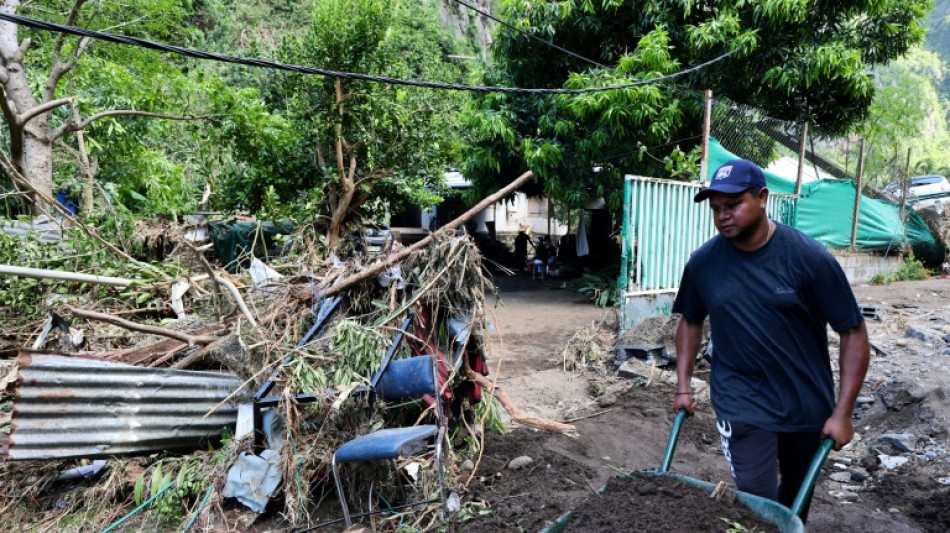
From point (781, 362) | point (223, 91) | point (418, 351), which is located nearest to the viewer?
point (781, 362)

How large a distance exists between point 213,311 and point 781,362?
479cm

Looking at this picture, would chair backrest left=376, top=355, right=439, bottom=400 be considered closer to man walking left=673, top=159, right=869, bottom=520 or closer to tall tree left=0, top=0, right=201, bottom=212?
man walking left=673, top=159, right=869, bottom=520

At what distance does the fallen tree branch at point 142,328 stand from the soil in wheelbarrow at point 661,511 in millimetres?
3635

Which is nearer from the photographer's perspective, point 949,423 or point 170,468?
point 170,468

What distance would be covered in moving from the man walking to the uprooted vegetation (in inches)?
75.9

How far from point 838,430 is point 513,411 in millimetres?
2809

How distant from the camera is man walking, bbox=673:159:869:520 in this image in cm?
218

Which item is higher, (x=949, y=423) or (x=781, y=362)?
(x=781, y=362)

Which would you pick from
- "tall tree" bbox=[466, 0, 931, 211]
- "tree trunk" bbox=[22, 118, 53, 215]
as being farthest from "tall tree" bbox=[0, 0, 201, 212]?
"tall tree" bbox=[466, 0, 931, 211]

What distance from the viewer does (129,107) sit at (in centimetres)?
975

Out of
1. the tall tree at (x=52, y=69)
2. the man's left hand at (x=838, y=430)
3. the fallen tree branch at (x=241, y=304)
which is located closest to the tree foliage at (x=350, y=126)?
the tall tree at (x=52, y=69)

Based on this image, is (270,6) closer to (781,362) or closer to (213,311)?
(213,311)

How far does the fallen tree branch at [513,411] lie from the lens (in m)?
4.46

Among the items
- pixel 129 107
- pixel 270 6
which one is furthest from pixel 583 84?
pixel 270 6
